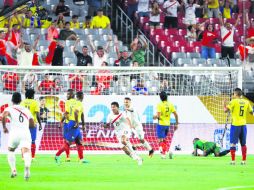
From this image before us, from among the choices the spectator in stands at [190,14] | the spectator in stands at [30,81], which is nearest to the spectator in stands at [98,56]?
the spectator in stands at [30,81]

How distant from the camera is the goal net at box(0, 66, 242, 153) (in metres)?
32.7

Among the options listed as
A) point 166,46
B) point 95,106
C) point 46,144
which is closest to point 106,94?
point 95,106

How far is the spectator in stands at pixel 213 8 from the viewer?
131 feet

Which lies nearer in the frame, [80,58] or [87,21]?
[80,58]

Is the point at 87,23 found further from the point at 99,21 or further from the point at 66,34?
the point at 66,34

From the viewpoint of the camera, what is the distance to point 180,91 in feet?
111

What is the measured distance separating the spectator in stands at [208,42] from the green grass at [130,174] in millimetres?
8243

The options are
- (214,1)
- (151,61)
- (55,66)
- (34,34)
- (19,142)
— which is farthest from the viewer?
(214,1)

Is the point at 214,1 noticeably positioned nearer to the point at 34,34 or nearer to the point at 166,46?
the point at 166,46

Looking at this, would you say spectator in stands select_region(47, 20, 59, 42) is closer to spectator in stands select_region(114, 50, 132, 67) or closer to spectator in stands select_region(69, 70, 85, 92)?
spectator in stands select_region(69, 70, 85, 92)

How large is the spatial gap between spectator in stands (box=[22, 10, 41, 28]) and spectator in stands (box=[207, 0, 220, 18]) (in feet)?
26.2

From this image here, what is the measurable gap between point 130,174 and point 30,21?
13.8 m

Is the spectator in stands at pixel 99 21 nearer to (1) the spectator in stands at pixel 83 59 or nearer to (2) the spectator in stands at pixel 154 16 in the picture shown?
(2) the spectator in stands at pixel 154 16

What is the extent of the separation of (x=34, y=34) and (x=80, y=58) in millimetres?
2041
